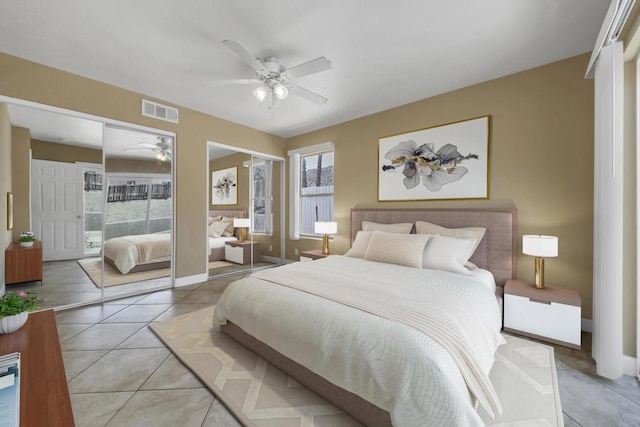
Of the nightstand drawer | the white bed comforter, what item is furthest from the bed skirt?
the nightstand drawer

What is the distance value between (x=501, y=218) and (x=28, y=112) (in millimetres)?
5307

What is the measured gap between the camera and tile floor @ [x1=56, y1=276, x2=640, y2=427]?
1.47m

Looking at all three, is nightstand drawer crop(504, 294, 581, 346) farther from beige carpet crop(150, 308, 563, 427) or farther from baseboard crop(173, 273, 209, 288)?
baseboard crop(173, 273, 209, 288)

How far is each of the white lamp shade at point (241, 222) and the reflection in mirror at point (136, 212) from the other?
4.05ft

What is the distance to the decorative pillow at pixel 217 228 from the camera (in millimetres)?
4562

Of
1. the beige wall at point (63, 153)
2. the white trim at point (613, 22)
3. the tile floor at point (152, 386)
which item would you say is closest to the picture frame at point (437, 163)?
the white trim at point (613, 22)

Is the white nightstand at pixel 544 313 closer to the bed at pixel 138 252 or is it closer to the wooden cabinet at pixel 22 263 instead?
the bed at pixel 138 252

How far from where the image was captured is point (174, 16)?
2.08 m

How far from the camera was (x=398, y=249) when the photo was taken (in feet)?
9.49

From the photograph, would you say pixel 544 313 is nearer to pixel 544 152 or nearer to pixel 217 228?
pixel 544 152

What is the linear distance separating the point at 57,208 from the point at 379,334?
420 cm

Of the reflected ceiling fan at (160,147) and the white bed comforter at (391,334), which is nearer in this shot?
the white bed comforter at (391,334)

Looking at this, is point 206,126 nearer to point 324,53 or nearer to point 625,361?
point 324,53

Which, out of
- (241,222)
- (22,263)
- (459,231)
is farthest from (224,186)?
(459,231)
